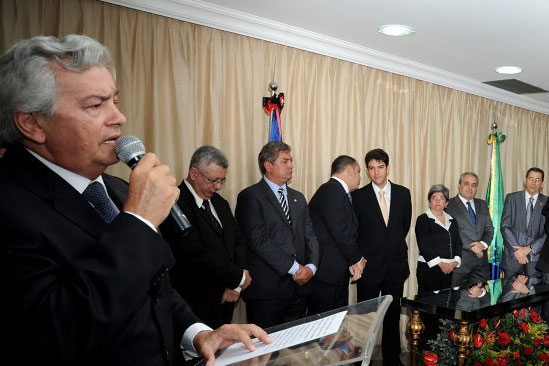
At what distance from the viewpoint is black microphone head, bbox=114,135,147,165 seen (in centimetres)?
111

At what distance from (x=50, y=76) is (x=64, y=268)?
1.27 ft

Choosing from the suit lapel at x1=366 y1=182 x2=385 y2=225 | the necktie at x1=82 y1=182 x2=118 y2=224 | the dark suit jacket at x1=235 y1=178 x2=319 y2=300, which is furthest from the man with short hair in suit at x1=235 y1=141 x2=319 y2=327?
the necktie at x1=82 y1=182 x2=118 y2=224

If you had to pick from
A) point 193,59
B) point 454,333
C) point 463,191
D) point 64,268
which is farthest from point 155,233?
point 463,191

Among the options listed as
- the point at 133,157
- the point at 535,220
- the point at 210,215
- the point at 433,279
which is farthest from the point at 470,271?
the point at 133,157

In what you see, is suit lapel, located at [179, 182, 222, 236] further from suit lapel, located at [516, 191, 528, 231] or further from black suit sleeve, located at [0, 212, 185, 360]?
suit lapel, located at [516, 191, 528, 231]

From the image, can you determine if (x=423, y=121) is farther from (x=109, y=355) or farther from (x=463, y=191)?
(x=109, y=355)

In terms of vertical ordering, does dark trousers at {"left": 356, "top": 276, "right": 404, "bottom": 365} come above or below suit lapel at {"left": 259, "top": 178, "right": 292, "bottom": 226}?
below

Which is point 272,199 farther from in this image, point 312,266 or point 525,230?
point 525,230

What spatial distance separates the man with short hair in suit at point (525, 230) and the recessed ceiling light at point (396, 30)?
8.08 ft

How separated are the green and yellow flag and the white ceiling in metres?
1.03

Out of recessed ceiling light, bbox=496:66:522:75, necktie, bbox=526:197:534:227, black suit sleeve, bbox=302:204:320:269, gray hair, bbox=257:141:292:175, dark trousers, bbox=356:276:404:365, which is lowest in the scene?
dark trousers, bbox=356:276:404:365

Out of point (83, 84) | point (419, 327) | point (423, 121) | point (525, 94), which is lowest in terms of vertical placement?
point (419, 327)

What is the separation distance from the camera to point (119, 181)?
1.27 metres

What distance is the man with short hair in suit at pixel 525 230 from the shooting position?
502 centimetres
